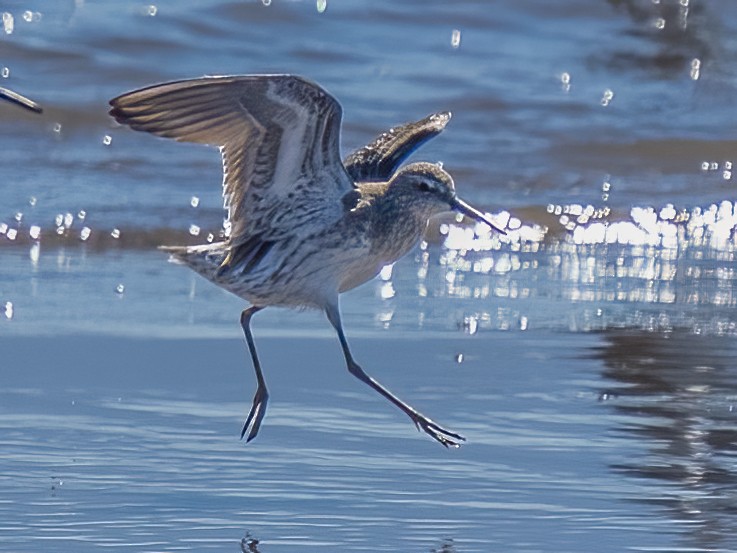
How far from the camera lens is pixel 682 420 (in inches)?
245

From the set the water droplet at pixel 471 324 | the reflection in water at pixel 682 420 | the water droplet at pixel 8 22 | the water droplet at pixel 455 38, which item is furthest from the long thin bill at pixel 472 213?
the water droplet at pixel 455 38

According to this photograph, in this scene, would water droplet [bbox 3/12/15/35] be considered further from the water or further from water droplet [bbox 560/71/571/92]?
water droplet [bbox 560/71/571/92]

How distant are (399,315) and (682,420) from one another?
1.83 metres

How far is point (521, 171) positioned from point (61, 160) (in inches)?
110

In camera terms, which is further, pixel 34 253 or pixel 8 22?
pixel 8 22

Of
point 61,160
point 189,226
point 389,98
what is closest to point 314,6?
point 389,98

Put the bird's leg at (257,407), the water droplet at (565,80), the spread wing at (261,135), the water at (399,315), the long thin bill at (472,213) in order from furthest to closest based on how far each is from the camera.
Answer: the water droplet at (565,80) < the long thin bill at (472,213) < the bird's leg at (257,407) < the spread wing at (261,135) < the water at (399,315)

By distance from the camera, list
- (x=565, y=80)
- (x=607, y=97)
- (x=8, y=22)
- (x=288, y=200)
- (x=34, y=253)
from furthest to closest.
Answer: (x=565, y=80) < (x=8, y=22) < (x=607, y=97) < (x=34, y=253) < (x=288, y=200)

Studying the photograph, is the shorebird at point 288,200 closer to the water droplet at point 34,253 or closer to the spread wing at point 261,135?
the spread wing at point 261,135

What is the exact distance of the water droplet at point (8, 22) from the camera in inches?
513

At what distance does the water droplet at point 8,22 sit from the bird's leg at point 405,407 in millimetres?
7407

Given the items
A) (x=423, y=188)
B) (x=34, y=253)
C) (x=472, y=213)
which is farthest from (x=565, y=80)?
(x=472, y=213)

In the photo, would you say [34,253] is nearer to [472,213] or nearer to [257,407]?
[257,407]

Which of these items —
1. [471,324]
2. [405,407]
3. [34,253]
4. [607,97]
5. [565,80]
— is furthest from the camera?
[565,80]
